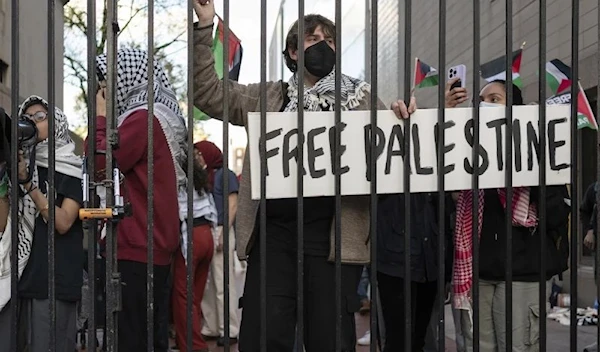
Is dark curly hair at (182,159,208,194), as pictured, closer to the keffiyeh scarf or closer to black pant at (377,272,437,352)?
black pant at (377,272,437,352)

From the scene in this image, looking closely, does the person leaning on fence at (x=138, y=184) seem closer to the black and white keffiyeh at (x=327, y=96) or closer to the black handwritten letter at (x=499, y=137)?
the black and white keffiyeh at (x=327, y=96)

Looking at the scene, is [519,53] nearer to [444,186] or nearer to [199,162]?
[444,186]

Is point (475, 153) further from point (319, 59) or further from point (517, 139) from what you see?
point (319, 59)

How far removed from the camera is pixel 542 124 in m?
3.08

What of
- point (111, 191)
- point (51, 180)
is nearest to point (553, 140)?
point (111, 191)

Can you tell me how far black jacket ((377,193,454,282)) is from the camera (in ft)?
16.7

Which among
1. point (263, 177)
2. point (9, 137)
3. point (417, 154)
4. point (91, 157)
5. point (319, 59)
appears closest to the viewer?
point (91, 157)


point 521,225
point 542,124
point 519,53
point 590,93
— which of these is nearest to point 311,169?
point 542,124

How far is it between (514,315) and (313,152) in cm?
147

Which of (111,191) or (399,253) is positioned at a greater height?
(111,191)

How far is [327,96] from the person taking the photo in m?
3.31

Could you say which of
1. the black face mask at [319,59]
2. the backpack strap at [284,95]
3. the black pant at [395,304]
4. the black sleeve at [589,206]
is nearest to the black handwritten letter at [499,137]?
the black face mask at [319,59]

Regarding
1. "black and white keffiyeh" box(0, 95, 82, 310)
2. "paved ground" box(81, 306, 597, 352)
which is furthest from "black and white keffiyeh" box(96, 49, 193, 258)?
"paved ground" box(81, 306, 597, 352)

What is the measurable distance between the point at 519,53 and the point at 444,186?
1.72m
